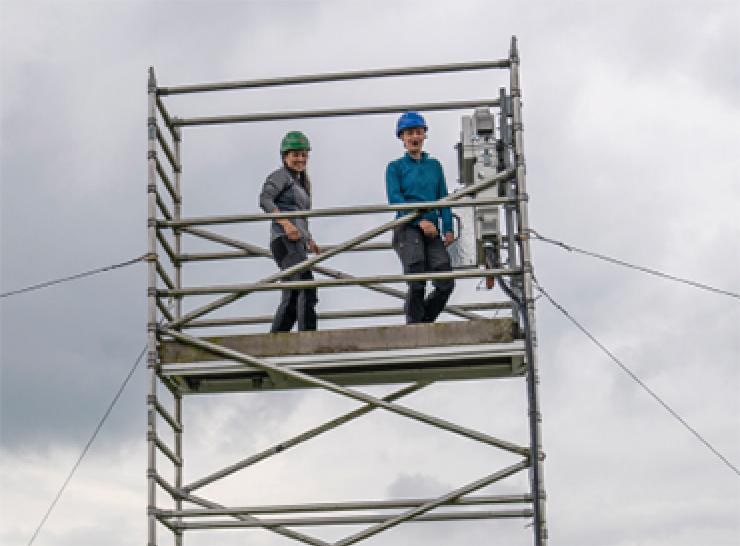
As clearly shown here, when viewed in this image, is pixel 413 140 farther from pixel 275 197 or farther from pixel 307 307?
pixel 307 307

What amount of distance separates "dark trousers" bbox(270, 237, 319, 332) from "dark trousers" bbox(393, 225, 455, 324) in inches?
34.2

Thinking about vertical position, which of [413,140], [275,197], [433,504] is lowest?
[433,504]

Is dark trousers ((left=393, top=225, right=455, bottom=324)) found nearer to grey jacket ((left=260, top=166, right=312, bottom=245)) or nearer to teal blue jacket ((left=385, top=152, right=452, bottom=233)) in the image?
teal blue jacket ((left=385, top=152, right=452, bottom=233))

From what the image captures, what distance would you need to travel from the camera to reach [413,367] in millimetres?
14094

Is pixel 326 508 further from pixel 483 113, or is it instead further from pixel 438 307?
pixel 483 113

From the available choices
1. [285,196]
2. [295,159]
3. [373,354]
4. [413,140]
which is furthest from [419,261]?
[295,159]

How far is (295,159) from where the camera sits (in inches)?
596

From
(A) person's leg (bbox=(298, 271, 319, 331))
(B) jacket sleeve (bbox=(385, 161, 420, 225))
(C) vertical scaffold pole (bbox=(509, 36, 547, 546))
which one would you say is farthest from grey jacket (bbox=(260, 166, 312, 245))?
(C) vertical scaffold pole (bbox=(509, 36, 547, 546))

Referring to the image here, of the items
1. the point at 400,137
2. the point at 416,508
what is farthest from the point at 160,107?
the point at 416,508

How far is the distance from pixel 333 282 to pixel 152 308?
1.52 meters

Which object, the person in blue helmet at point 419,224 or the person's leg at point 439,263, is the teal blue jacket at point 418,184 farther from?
the person's leg at point 439,263

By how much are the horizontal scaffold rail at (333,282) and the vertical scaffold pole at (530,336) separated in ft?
0.83

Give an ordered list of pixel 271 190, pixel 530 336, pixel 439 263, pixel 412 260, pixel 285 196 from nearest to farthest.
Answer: pixel 530 336 < pixel 412 260 < pixel 439 263 < pixel 271 190 < pixel 285 196

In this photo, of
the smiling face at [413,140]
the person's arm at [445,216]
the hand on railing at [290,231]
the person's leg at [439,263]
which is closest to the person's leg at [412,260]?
the person's leg at [439,263]
